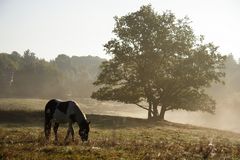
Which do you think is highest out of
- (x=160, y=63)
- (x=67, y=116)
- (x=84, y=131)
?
(x=160, y=63)

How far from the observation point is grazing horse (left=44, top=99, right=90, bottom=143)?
20.2 meters

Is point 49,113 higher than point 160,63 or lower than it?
lower

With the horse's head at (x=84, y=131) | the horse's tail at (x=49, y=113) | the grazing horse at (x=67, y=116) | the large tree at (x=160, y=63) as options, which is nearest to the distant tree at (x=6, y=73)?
the large tree at (x=160, y=63)

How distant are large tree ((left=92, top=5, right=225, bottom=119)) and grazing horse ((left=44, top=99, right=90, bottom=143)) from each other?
33463mm

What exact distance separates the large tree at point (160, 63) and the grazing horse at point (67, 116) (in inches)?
1317

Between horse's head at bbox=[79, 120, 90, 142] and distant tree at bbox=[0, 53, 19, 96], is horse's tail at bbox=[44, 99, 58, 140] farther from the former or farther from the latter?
distant tree at bbox=[0, 53, 19, 96]

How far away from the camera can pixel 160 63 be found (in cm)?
5534

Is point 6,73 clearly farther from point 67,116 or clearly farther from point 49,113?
point 67,116

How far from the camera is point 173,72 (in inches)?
2156

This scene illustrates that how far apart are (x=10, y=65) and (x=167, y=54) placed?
10330cm

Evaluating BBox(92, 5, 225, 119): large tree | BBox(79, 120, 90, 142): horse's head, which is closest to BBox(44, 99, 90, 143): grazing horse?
BBox(79, 120, 90, 142): horse's head

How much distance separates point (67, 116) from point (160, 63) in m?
36.2

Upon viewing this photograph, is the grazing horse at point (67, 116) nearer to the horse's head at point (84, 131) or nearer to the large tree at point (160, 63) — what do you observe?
the horse's head at point (84, 131)

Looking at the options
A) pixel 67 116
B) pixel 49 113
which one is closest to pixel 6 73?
pixel 49 113
